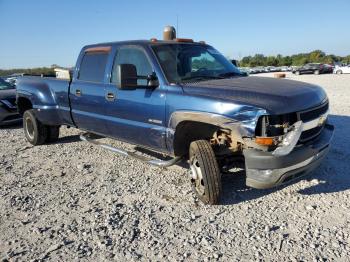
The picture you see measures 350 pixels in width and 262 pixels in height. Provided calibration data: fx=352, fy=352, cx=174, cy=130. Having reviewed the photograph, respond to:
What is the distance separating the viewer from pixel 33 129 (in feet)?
23.5

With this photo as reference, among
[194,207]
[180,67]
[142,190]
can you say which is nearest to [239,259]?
[194,207]

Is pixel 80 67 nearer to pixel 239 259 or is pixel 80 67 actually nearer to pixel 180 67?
pixel 180 67

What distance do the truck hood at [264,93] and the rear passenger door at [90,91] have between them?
172cm

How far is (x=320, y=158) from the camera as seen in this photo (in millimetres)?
3936

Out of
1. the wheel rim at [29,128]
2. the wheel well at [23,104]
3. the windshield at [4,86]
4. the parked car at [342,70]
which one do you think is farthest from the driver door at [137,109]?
the parked car at [342,70]

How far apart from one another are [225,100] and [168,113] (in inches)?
33.7

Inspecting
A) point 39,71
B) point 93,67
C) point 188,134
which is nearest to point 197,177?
point 188,134

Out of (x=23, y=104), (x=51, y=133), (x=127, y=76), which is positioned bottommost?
(x=51, y=133)

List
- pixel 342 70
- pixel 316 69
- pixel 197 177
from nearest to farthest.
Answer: pixel 197 177, pixel 342 70, pixel 316 69

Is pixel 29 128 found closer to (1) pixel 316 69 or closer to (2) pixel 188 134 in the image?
(2) pixel 188 134

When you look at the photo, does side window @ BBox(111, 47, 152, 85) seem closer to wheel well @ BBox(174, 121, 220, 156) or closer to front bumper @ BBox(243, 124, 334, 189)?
wheel well @ BBox(174, 121, 220, 156)

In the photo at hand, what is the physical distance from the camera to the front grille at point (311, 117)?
368 centimetres

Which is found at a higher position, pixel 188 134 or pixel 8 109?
pixel 188 134

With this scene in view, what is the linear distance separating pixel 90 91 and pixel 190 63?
5.70ft
